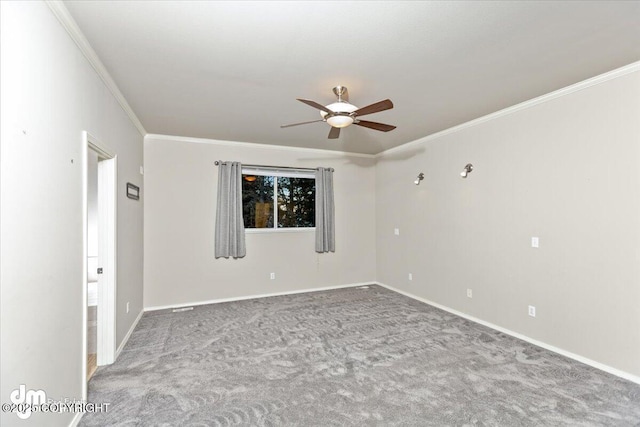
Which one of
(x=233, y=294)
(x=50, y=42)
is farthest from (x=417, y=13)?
(x=233, y=294)

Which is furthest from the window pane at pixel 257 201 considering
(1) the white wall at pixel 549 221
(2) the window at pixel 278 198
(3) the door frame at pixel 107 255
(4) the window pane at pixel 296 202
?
(1) the white wall at pixel 549 221

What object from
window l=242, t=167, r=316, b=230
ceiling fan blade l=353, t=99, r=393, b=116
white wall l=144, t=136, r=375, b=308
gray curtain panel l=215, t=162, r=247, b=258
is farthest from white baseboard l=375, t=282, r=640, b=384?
gray curtain panel l=215, t=162, r=247, b=258

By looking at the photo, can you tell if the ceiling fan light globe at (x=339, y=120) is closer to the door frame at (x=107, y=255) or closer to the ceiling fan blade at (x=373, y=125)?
the ceiling fan blade at (x=373, y=125)

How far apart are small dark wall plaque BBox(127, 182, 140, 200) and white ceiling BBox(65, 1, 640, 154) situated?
90cm

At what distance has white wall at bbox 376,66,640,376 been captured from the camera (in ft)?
8.75

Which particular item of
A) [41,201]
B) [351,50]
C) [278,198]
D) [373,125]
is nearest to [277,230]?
[278,198]

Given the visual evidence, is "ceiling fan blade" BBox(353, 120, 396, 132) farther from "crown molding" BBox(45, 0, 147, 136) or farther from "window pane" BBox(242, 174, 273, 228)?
"window pane" BBox(242, 174, 273, 228)

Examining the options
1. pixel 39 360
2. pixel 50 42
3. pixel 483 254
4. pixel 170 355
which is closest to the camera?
pixel 39 360

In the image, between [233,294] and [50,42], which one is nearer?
[50,42]

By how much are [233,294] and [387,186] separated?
3418 millimetres

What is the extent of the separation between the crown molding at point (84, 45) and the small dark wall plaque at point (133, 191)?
0.87 meters

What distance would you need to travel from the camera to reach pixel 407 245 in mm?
5344

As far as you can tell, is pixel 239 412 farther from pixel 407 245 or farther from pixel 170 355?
pixel 407 245

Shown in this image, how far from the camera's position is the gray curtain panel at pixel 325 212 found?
562 cm
